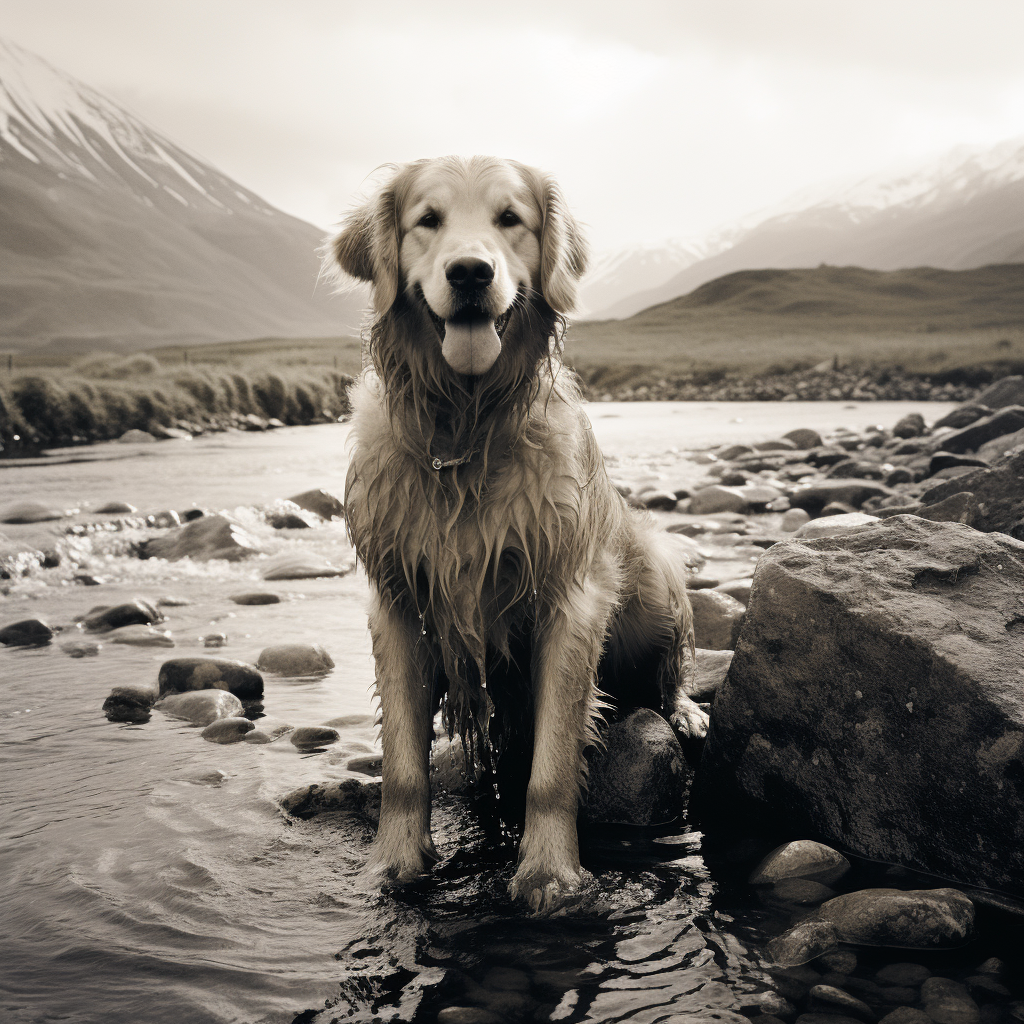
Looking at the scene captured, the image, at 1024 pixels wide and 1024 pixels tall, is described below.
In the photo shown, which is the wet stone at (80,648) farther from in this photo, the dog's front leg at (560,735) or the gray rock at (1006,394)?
the gray rock at (1006,394)

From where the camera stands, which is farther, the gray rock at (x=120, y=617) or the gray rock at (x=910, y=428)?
the gray rock at (x=910, y=428)

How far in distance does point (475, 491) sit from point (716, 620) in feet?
8.12

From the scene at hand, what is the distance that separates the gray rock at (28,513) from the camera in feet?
29.6

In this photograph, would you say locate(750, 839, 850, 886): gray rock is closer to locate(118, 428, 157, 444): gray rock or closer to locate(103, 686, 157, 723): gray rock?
locate(103, 686, 157, 723): gray rock

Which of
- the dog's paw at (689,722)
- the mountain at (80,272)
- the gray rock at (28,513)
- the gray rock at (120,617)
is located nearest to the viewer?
the dog's paw at (689,722)

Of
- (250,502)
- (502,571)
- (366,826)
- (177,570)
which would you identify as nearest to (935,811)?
(502,571)

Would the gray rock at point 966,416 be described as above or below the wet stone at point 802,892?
above

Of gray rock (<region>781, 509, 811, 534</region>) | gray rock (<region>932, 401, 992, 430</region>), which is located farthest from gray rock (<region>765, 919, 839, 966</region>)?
gray rock (<region>932, 401, 992, 430</region>)

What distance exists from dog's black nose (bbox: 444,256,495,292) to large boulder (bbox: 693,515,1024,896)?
143 centimetres

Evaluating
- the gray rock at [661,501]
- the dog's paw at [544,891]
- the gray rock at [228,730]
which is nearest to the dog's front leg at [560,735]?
the dog's paw at [544,891]

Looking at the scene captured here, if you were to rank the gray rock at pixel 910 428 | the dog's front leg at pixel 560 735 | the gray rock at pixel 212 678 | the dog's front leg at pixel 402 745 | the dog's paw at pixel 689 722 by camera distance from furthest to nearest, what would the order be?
the gray rock at pixel 910 428, the gray rock at pixel 212 678, the dog's paw at pixel 689 722, the dog's front leg at pixel 402 745, the dog's front leg at pixel 560 735

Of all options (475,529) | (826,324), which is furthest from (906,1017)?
(826,324)

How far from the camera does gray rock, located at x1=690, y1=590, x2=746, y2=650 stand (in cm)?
491

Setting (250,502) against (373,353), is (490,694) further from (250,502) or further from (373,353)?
(250,502)
